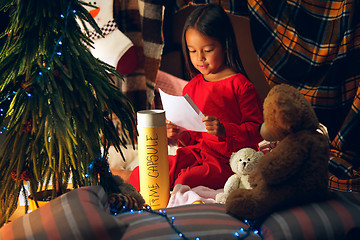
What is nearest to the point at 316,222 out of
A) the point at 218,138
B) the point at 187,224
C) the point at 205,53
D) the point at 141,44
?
the point at 187,224

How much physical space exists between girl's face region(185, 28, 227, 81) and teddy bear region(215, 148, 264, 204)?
361mm

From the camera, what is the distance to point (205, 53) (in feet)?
3.76

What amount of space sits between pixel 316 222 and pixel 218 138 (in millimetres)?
568

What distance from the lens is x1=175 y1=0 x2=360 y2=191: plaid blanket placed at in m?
1.01

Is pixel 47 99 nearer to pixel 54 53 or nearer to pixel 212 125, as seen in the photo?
pixel 54 53

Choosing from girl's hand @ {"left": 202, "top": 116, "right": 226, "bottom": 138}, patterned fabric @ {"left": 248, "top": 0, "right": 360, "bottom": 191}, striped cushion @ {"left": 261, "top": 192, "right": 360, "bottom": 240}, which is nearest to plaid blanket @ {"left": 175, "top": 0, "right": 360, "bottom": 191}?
patterned fabric @ {"left": 248, "top": 0, "right": 360, "bottom": 191}

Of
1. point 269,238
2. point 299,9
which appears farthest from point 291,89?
point 299,9

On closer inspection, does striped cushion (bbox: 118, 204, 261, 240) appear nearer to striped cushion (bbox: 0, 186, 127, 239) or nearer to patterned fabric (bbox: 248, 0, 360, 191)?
striped cushion (bbox: 0, 186, 127, 239)

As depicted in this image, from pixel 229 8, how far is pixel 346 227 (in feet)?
2.63

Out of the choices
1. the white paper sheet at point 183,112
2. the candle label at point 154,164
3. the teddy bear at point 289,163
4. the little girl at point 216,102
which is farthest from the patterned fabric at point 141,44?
the teddy bear at point 289,163

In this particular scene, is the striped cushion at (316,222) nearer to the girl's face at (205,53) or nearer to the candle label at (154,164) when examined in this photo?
the candle label at (154,164)

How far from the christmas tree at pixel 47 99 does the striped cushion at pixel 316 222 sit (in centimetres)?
40

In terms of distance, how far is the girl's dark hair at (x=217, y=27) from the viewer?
1125mm

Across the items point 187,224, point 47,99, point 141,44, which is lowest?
point 187,224
